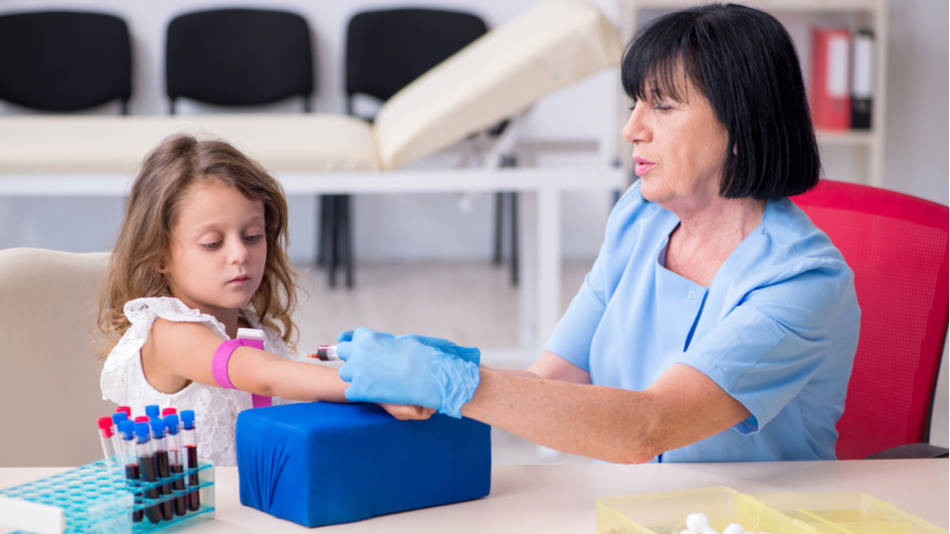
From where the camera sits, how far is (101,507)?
0.75 meters

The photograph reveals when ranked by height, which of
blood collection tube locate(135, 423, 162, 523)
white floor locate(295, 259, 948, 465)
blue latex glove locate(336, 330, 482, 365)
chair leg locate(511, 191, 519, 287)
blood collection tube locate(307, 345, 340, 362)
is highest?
blue latex glove locate(336, 330, 482, 365)

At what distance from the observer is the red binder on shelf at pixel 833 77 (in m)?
4.25

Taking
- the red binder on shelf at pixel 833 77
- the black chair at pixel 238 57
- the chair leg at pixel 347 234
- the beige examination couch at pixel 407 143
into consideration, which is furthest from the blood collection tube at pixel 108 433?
the red binder on shelf at pixel 833 77

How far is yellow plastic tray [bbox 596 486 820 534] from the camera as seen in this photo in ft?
2.58

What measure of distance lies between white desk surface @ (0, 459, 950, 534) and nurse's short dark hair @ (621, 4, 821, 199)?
338 mm

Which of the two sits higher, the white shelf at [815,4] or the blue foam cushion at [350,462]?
the white shelf at [815,4]

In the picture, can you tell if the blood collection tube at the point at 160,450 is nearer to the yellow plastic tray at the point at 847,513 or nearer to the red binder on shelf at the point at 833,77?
the yellow plastic tray at the point at 847,513

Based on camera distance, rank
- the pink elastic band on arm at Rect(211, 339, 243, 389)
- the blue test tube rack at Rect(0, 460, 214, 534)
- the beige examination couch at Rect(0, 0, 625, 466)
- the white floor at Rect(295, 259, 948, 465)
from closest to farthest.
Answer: the blue test tube rack at Rect(0, 460, 214, 534) → the pink elastic band on arm at Rect(211, 339, 243, 389) → the beige examination couch at Rect(0, 0, 625, 466) → the white floor at Rect(295, 259, 948, 465)

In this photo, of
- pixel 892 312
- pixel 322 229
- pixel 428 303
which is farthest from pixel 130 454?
pixel 322 229

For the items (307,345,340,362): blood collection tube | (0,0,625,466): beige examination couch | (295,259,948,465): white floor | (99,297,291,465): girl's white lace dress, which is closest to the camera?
(307,345,340,362): blood collection tube

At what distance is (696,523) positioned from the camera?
78 cm

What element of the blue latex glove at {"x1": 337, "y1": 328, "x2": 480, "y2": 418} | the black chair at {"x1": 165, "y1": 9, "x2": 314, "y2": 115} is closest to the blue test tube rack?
the blue latex glove at {"x1": 337, "y1": 328, "x2": 480, "y2": 418}

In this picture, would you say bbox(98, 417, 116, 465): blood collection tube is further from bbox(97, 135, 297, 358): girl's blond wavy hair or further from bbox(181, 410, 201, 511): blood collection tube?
bbox(97, 135, 297, 358): girl's blond wavy hair

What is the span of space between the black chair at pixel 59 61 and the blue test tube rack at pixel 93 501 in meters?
3.86
